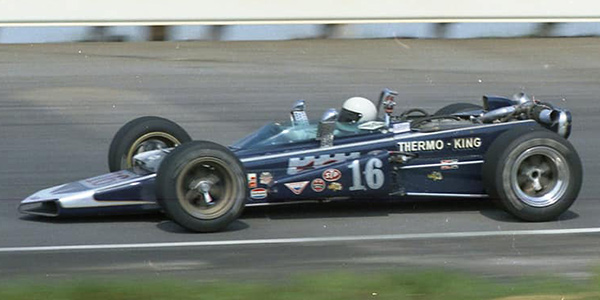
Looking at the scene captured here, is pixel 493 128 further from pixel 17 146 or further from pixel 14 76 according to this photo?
pixel 14 76

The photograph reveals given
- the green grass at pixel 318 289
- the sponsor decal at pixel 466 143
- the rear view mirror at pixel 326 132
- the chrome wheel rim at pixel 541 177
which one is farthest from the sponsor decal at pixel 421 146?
the green grass at pixel 318 289

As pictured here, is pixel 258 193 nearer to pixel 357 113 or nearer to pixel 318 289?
pixel 357 113

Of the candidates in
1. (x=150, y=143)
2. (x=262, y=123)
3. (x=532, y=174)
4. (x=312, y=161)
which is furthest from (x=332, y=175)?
(x=262, y=123)

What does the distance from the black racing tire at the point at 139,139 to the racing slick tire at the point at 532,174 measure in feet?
8.14

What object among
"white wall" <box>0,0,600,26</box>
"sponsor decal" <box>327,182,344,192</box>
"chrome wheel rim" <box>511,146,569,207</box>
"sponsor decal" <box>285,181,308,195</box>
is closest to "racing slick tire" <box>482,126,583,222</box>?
"chrome wheel rim" <box>511,146,569,207</box>

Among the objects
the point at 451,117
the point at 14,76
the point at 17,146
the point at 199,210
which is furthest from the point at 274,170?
the point at 14,76

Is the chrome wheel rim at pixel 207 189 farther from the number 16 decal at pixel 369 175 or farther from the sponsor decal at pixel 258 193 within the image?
the number 16 decal at pixel 369 175

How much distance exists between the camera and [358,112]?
8930mm

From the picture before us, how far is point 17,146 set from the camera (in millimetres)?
11555

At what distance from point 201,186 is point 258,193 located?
1.65 feet

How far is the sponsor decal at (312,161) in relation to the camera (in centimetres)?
849

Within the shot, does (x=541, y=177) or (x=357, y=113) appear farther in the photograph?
(x=357, y=113)

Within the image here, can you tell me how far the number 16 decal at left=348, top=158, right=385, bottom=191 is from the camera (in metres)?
8.48

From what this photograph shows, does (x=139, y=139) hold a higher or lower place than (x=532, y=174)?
higher
